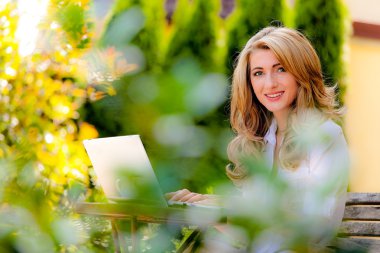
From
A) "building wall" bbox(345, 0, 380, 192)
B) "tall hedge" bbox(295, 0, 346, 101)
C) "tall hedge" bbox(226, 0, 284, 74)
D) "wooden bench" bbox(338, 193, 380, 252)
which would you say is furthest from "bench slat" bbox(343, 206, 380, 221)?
"building wall" bbox(345, 0, 380, 192)

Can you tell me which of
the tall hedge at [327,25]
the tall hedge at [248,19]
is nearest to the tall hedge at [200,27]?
the tall hedge at [248,19]

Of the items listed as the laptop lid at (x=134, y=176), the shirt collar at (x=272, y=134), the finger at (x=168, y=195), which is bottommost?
the shirt collar at (x=272, y=134)

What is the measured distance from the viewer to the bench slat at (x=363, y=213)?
2684 mm

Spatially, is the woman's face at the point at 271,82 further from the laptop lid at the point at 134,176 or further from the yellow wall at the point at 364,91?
the yellow wall at the point at 364,91

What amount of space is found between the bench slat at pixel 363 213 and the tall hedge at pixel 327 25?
2743 mm

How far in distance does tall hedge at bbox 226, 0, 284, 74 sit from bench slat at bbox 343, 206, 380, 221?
2632 millimetres

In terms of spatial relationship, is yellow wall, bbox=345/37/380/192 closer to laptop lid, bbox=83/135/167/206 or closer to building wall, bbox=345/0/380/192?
building wall, bbox=345/0/380/192

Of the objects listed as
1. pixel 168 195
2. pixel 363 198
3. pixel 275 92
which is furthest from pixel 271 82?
pixel 168 195

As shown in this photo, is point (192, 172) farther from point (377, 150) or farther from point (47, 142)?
point (377, 150)

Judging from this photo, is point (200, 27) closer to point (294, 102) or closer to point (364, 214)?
point (364, 214)

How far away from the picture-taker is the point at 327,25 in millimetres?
5398

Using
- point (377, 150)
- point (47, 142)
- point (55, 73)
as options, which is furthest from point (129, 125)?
point (377, 150)

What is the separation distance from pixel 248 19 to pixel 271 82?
310 cm

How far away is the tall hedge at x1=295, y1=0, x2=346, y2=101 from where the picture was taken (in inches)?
212
